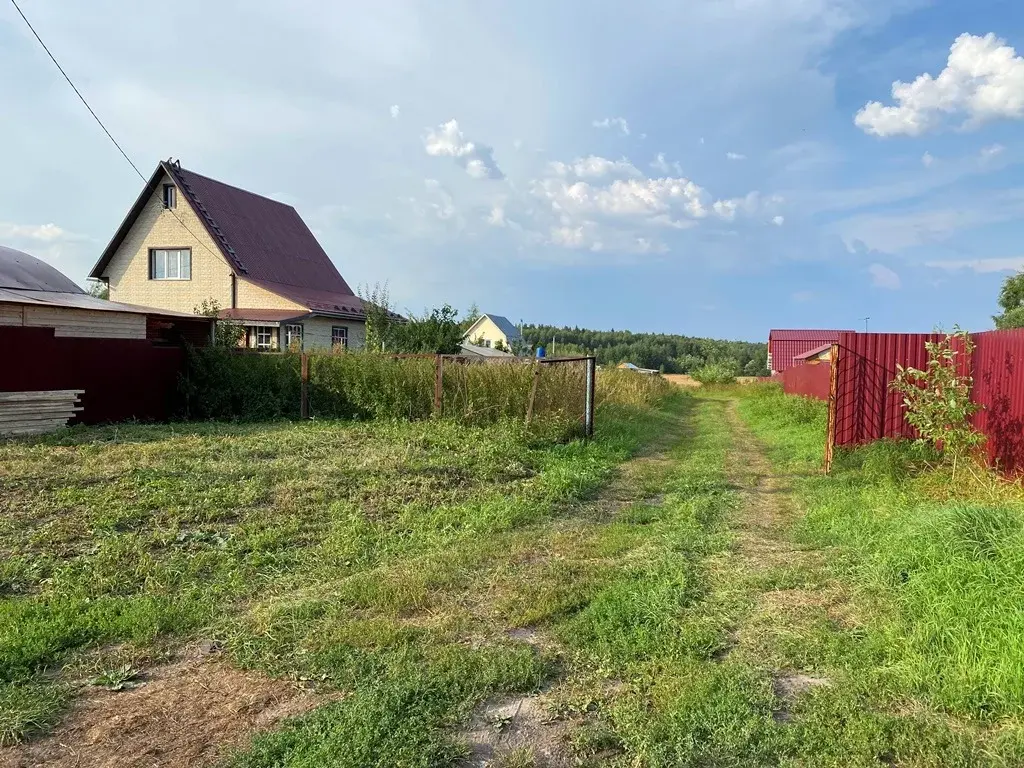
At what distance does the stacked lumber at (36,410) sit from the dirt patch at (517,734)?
11.1 metres

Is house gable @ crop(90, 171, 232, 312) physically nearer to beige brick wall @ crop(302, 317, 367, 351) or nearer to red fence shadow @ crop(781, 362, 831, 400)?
beige brick wall @ crop(302, 317, 367, 351)

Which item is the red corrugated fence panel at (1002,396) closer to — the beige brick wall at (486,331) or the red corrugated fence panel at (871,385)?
the red corrugated fence panel at (871,385)

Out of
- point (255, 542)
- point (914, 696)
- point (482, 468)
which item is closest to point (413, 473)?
point (482, 468)

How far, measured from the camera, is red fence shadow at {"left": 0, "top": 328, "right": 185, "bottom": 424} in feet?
36.5

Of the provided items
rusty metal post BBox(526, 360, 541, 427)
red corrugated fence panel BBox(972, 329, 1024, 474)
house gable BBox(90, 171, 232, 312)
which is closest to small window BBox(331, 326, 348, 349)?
house gable BBox(90, 171, 232, 312)

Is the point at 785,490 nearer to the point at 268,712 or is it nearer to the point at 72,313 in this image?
the point at 268,712

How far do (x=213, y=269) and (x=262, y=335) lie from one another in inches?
122

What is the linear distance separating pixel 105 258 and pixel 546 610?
83.1 ft

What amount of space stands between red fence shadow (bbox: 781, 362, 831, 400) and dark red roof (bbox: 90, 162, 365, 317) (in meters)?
15.4

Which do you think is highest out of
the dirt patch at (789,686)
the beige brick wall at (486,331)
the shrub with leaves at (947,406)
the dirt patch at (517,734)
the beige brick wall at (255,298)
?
the beige brick wall at (486,331)

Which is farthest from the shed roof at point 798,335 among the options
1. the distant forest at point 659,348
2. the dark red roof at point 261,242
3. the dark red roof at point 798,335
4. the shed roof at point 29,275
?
the shed roof at point 29,275

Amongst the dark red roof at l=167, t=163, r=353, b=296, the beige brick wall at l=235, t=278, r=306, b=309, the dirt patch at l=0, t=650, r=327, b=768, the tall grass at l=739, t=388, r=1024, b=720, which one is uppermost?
the dark red roof at l=167, t=163, r=353, b=296

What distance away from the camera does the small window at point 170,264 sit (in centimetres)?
2353

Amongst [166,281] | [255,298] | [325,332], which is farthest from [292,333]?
[166,281]
